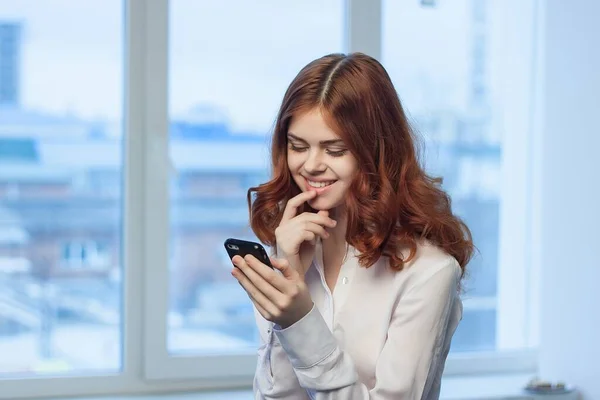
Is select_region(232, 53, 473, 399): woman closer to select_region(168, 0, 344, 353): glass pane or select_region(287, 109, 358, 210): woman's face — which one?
select_region(287, 109, 358, 210): woman's face

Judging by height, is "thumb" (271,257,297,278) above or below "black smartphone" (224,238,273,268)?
below

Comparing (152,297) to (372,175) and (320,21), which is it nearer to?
(320,21)

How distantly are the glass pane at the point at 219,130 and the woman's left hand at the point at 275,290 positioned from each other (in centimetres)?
130

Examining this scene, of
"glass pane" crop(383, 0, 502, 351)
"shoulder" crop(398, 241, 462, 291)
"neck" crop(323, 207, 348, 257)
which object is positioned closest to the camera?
"shoulder" crop(398, 241, 462, 291)

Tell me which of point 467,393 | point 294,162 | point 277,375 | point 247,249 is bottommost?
point 467,393

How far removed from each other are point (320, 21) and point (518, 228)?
1.06m

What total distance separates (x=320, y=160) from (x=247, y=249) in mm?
233

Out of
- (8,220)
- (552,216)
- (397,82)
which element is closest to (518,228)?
(552,216)

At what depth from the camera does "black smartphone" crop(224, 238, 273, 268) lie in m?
1.58

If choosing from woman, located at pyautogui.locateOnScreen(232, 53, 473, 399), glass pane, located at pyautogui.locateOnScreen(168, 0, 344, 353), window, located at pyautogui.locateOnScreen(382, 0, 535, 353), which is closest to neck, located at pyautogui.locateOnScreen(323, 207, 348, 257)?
woman, located at pyautogui.locateOnScreen(232, 53, 473, 399)

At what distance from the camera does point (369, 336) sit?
5.73 feet

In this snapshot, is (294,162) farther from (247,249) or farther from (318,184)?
(247,249)

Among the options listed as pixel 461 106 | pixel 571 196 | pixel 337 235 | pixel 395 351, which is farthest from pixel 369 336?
pixel 461 106

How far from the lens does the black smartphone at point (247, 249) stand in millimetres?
1579
